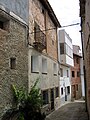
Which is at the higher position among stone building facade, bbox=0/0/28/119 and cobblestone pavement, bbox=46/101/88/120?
stone building facade, bbox=0/0/28/119

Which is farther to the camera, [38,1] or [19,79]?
[38,1]

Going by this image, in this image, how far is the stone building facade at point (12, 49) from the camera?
9172 millimetres

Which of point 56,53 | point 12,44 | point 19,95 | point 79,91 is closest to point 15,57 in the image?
point 12,44

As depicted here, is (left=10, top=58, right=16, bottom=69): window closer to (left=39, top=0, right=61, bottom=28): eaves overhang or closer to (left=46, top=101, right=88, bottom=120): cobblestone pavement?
(left=46, top=101, right=88, bottom=120): cobblestone pavement

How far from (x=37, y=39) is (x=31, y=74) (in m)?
2.62

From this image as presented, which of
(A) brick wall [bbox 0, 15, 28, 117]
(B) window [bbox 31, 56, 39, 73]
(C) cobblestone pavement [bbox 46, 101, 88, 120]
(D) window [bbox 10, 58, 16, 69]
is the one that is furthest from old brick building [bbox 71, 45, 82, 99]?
(D) window [bbox 10, 58, 16, 69]

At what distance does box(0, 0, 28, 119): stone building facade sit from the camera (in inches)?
361

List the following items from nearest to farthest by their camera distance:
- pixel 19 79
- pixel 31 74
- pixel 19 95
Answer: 1. pixel 19 95
2. pixel 19 79
3. pixel 31 74

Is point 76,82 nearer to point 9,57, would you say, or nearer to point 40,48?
point 40,48

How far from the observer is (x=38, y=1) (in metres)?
15.1

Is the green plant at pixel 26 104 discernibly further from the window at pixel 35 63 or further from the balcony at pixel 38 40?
the balcony at pixel 38 40

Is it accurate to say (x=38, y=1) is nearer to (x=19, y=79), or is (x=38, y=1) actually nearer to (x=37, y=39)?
(x=37, y=39)

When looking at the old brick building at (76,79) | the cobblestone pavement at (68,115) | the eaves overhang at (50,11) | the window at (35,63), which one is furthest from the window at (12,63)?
the old brick building at (76,79)

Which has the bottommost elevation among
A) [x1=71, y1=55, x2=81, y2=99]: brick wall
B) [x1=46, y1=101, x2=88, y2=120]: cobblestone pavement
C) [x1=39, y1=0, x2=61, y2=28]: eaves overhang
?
[x1=46, y1=101, x2=88, y2=120]: cobblestone pavement
